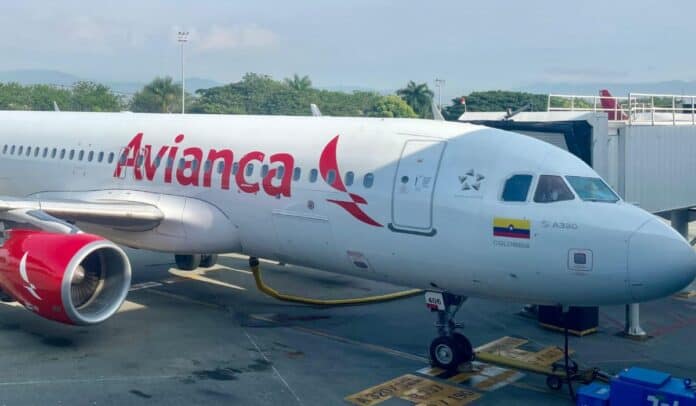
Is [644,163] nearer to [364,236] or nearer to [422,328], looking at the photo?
[422,328]

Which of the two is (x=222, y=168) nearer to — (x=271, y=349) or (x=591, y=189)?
(x=271, y=349)

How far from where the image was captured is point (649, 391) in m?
10.4

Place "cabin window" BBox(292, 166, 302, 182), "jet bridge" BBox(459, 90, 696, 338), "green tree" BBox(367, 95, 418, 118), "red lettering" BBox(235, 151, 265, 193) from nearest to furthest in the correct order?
"cabin window" BBox(292, 166, 302, 182)
"red lettering" BBox(235, 151, 265, 193)
"jet bridge" BBox(459, 90, 696, 338)
"green tree" BBox(367, 95, 418, 118)

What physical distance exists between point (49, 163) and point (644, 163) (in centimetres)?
1511

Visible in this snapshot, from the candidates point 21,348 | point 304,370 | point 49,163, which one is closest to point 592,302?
point 304,370

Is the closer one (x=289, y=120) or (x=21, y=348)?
(x=21, y=348)

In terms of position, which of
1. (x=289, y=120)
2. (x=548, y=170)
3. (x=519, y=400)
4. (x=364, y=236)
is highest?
(x=289, y=120)

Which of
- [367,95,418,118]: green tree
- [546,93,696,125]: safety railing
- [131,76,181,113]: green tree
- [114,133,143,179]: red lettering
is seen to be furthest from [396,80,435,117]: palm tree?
[114,133,143,179]: red lettering

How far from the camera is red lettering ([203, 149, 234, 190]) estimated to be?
15250 mm

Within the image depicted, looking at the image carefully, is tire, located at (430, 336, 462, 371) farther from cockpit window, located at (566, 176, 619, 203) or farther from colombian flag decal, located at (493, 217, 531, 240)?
cockpit window, located at (566, 176, 619, 203)

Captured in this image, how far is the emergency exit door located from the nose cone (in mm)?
3170

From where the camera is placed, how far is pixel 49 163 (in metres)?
19.3

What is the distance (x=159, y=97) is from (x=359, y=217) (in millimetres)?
62021

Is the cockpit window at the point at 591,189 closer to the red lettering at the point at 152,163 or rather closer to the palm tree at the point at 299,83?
the red lettering at the point at 152,163
